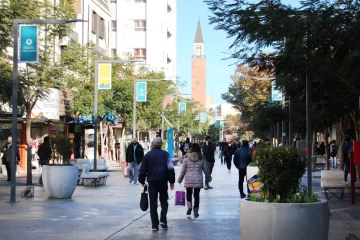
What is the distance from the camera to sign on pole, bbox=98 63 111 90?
3033 cm

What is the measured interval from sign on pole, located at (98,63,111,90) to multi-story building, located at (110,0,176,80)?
50049 millimetres

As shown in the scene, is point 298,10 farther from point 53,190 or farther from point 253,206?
point 53,190

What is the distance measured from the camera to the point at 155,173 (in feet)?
41.5

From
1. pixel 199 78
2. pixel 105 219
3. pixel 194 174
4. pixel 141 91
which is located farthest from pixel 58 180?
pixel 199 78

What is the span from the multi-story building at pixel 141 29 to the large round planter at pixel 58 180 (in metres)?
62.1

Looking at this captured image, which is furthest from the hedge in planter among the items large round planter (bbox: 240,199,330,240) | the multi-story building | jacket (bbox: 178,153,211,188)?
the multi-story building

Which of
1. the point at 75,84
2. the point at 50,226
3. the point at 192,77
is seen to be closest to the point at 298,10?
the point at 50,226

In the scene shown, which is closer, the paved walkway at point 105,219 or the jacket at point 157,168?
the paved walkway at point 105,219

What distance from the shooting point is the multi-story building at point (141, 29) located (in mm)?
82125

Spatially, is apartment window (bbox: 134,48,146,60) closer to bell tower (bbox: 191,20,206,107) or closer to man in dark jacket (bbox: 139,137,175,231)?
man in dark jacket (bbox: 139,137,175,231)

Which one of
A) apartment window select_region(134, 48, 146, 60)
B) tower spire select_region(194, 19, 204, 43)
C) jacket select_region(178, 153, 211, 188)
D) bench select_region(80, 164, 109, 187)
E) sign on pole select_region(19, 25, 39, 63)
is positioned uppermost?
tower spire select_region(194, 19, 204, 43)

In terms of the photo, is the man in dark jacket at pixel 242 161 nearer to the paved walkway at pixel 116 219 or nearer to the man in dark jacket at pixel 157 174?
the paved walkway at pixel 116 219

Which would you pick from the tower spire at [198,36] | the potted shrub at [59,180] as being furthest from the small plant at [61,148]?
the tower spire at [198,36]

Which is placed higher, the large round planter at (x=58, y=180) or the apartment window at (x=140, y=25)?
the apartment window at (x=140, y=25)
